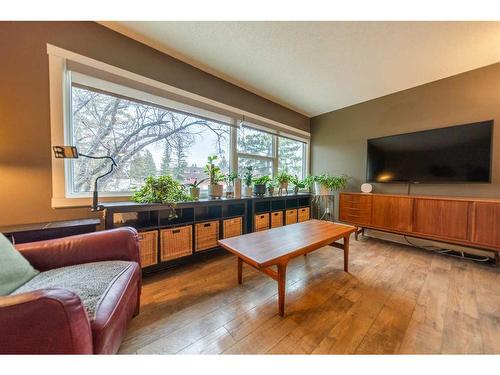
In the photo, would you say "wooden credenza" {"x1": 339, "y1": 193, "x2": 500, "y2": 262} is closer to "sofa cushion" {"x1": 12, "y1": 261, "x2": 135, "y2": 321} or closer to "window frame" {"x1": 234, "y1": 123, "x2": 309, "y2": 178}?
"window frame" {"x1": 234, "y1": 123, "x2": 309, "y2": 178}

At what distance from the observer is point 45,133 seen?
1599 millimetres

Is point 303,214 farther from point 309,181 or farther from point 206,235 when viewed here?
point 206,235

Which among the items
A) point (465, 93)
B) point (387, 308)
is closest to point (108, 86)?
point (387, 308)

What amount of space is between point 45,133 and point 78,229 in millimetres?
900

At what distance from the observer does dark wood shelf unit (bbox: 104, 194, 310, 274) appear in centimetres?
176

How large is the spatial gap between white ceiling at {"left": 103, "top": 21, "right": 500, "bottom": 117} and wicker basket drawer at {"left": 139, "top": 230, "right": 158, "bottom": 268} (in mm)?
2042

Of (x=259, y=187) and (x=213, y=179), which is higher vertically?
(x=213, y=179)

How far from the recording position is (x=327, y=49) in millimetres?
2000

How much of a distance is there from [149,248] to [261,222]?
1.55 metres

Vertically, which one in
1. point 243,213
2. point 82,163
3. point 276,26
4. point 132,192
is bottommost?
point 243,213

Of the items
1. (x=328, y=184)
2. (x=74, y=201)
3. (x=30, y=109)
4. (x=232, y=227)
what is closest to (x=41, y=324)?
(x=74, y=201)

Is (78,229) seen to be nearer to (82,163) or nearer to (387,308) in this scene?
(82,163)

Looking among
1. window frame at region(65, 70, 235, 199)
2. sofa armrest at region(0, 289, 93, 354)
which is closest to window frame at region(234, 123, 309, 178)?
window frame at region(65, 70, 235, 199)

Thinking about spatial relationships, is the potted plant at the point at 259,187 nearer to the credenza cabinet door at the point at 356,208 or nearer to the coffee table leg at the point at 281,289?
the credenza cabinet door at the point at 356,208
